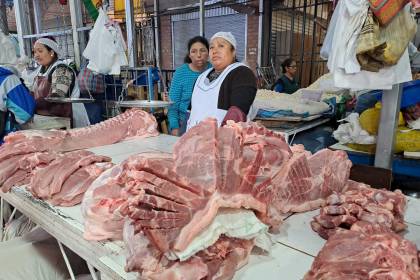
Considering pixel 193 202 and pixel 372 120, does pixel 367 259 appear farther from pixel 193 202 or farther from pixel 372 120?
pixel 372 120

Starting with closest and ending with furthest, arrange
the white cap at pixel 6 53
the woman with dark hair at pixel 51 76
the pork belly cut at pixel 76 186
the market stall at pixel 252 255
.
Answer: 1. the market stall at pixel 252 255
2. the pork belly cut at pixel 76 186
3. the woman with dark hair at pixel 51 76
4. the white cap at pixel 6 53

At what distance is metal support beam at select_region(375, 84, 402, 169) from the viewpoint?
2459 millimetres

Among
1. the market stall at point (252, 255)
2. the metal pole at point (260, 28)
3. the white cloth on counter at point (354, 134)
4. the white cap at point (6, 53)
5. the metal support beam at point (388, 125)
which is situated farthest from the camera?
the metal pole at point (260, 28)

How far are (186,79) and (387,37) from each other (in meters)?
1.95

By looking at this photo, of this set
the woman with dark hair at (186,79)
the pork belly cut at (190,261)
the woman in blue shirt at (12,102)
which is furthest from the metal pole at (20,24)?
the pork belly cut at (190,261)

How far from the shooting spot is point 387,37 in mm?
2141

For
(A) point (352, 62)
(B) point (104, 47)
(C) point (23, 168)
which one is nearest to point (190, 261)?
(C) point (23, 168)

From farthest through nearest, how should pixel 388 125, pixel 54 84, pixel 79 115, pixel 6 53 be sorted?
pixel 6 53, pixel 79 115, pixel 54 84, pixel 388 125

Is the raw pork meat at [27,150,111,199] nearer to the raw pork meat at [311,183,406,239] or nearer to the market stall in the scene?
the market stall

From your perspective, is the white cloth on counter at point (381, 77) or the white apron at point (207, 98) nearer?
the white cloth on counter at point (381, 77)

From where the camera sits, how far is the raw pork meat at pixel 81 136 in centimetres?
217

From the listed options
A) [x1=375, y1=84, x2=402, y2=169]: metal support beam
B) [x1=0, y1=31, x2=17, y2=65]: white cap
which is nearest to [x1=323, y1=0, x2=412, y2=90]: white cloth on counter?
[x1=375, y1=84, x2=402, y2=169]: metal support beam

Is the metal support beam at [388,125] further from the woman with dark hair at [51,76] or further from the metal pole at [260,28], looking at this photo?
the metal pole at [260,28]

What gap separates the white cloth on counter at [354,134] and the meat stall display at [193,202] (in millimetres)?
1854
